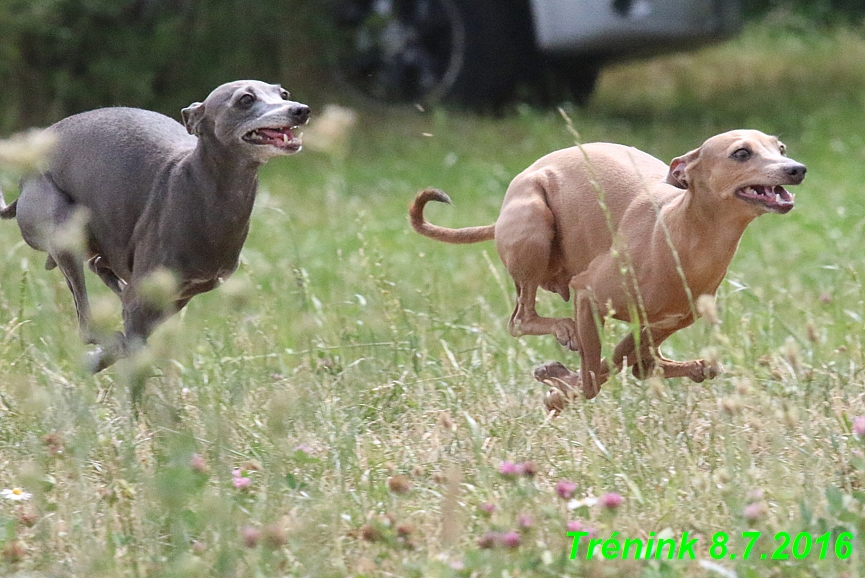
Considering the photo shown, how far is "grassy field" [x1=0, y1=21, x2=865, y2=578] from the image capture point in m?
2.92

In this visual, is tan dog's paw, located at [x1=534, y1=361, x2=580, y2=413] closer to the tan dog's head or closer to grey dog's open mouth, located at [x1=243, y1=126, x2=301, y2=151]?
the tan dog's head

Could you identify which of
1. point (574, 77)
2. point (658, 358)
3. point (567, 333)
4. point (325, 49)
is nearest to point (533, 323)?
point (567, 333)

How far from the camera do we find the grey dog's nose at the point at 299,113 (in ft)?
12.6

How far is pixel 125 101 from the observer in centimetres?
1038

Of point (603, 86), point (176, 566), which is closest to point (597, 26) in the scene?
point (603, 86)

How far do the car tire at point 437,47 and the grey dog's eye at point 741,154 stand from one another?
282 inches

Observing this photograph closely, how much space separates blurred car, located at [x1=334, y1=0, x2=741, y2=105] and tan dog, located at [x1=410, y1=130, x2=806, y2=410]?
18.3ft

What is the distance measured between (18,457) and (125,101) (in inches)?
273

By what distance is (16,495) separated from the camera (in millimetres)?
3445

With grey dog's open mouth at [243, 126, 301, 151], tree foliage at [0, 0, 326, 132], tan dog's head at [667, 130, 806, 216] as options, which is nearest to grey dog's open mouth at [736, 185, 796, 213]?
tan dog's head at [667, 130, 806, 216]

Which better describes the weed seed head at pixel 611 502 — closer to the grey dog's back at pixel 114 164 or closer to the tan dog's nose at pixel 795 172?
the tan dog's nose at pixel 795 172

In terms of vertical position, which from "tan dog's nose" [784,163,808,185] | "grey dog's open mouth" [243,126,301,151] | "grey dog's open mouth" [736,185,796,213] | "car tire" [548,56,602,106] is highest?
"tan dog's nose" [784,163,808,185]

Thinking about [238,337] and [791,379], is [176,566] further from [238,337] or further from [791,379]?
[791,379]

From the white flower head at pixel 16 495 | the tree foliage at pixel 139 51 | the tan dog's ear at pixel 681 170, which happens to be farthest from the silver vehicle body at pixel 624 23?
the white flower head at pixel 16 495
